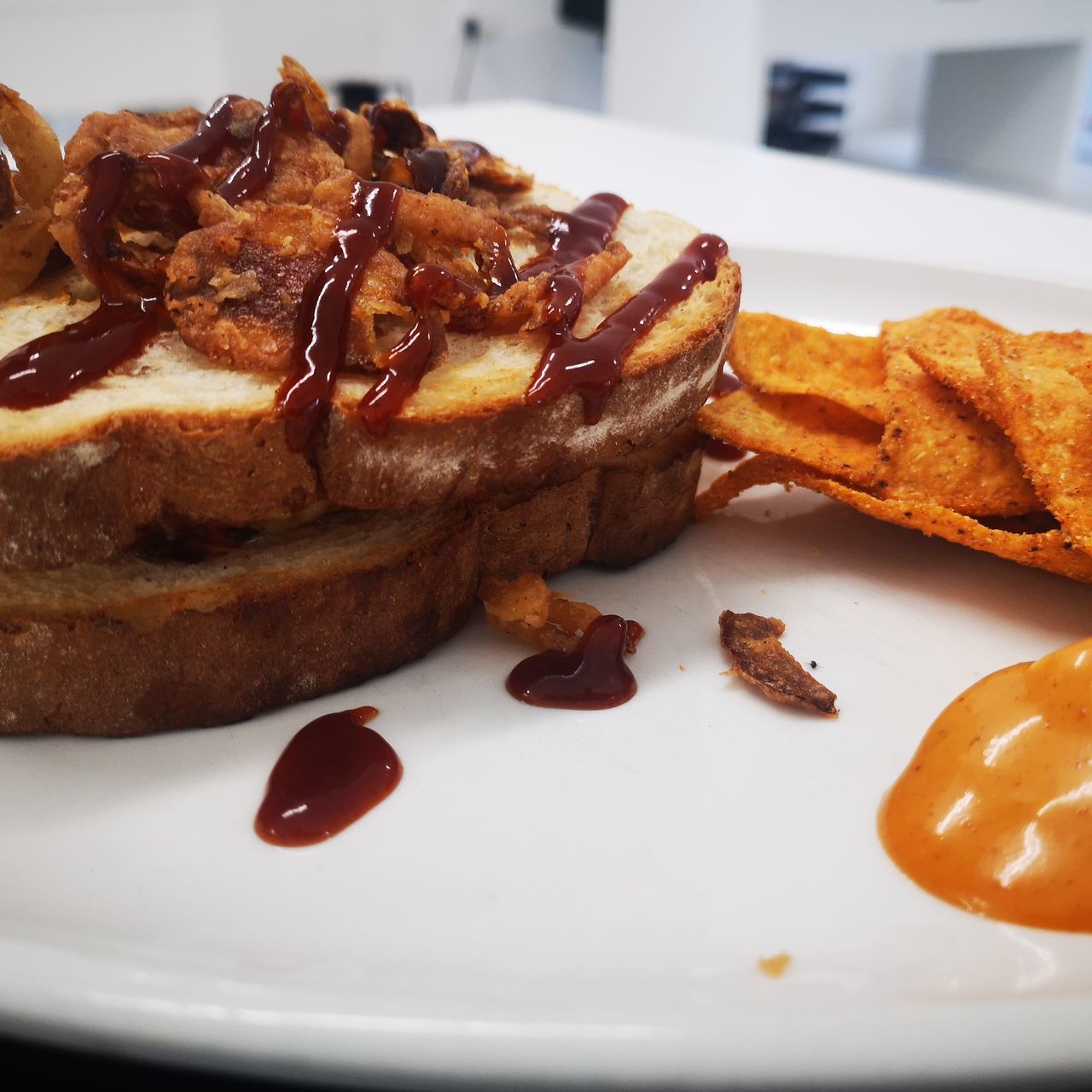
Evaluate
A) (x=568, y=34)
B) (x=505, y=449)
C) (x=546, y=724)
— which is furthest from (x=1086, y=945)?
(x=568, y=34)

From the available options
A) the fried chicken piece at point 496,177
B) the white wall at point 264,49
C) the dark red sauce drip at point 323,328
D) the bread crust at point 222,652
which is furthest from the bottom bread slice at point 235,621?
the white wall at point 264,49

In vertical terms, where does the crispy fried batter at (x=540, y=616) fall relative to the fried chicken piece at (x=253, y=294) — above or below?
below

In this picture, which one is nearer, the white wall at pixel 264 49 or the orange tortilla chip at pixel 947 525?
the orange tortilla chip at pixel 947 525

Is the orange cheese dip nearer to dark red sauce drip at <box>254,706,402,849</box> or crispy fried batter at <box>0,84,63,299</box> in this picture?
dark red sauce drip at <box>254,706,402,849</box>

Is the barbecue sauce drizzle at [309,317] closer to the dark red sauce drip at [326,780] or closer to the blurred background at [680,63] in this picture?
the dark red sauce drip at [326,780]

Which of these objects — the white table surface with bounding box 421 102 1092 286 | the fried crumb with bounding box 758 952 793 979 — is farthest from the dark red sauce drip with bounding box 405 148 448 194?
the white table surface with bounding box 421 102 1092 286

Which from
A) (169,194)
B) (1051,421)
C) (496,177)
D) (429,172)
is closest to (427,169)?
(429,172)

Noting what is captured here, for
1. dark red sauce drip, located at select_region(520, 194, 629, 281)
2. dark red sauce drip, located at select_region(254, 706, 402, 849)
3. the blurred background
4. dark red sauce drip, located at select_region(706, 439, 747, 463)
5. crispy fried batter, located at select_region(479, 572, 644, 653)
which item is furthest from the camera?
the blurred background
